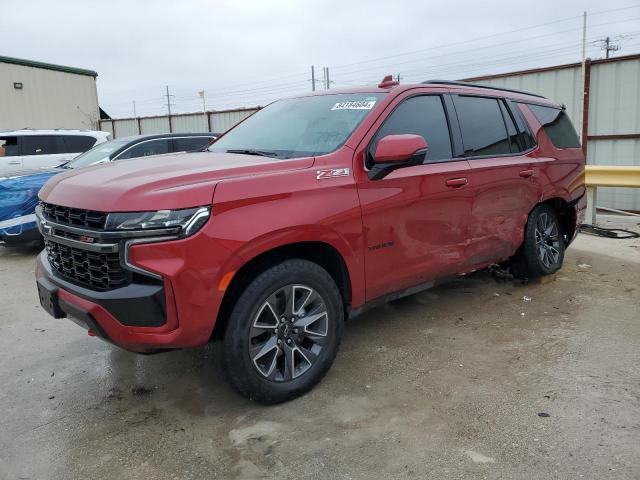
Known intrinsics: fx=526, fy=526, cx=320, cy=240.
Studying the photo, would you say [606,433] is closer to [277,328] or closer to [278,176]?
[277,328]

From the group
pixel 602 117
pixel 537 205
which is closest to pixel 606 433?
pixel 537 205

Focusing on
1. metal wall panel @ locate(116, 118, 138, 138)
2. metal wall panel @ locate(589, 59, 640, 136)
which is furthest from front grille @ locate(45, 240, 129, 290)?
metal wall panel @ locate(116, 118, 138, 138)

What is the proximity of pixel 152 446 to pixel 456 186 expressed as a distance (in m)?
2.70

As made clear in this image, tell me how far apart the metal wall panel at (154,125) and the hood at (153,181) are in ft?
54.6

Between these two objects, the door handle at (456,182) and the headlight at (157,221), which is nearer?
the headlight at (157,221)

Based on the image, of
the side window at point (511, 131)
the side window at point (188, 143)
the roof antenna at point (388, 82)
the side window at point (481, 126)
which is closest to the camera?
the roof antenna at point (388, 82)

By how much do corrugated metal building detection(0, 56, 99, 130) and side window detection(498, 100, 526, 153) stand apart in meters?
23.4

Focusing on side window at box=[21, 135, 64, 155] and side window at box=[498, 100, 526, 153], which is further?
side window at box=[21, 135, 64, 155]

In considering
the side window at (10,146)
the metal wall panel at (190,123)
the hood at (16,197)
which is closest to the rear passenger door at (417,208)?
the hood at (16,197)

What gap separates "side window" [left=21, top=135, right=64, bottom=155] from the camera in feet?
38.5

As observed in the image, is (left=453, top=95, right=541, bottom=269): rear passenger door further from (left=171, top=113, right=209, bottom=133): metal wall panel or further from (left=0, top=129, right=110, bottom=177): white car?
(left=171, top=113, right=209, bottom=133): metal wall panel

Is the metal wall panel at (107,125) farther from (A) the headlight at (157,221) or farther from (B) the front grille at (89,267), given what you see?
(A) the headlight at (157,221)

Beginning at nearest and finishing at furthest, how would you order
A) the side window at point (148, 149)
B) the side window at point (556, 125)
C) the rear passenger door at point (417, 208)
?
the rear passenger door at point (417, 208)
the side window at point (556, 125)
the side window at point (148, 149)

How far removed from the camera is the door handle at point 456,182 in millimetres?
3896
